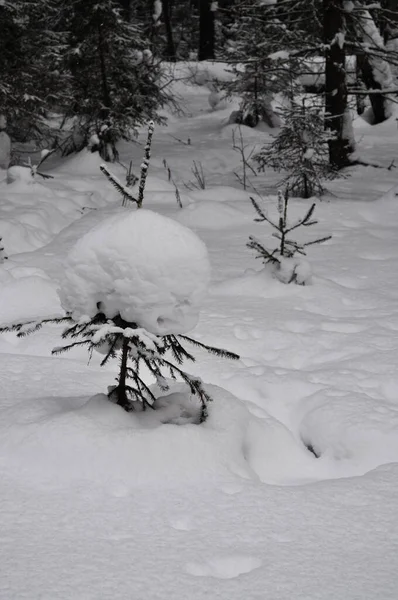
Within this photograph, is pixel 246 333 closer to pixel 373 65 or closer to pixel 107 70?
pixel 107 70

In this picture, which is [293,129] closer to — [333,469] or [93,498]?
[333,469]

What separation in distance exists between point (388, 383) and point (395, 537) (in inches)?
64.7

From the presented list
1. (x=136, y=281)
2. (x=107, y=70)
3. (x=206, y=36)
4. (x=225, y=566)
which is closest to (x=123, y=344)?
(x=136, y=281)

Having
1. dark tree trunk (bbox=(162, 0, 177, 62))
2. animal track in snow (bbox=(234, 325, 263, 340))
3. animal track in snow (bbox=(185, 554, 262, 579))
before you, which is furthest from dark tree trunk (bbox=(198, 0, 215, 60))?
animal track in snow (bbox=(185, 554, 262, 579))

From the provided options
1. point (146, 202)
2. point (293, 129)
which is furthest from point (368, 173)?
point (146, 202)

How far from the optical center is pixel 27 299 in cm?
463

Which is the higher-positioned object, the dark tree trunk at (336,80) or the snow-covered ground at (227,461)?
the dark tree trunk at (336,80)

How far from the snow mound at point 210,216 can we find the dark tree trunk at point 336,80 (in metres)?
2.94

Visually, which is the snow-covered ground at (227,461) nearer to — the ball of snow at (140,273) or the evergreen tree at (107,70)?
the ball of snow at (140,273)

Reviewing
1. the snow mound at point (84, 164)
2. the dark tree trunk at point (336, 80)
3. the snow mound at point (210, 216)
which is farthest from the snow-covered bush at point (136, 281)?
the snow mound at point (84, 164)

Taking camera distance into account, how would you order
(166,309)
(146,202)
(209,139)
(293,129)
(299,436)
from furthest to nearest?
(209,139) → (146,202) → (293,129) → (299,436) → (166,309)

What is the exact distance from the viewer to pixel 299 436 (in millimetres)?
3217

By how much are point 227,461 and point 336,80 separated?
914 centimetres

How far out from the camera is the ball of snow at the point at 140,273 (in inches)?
93.1
